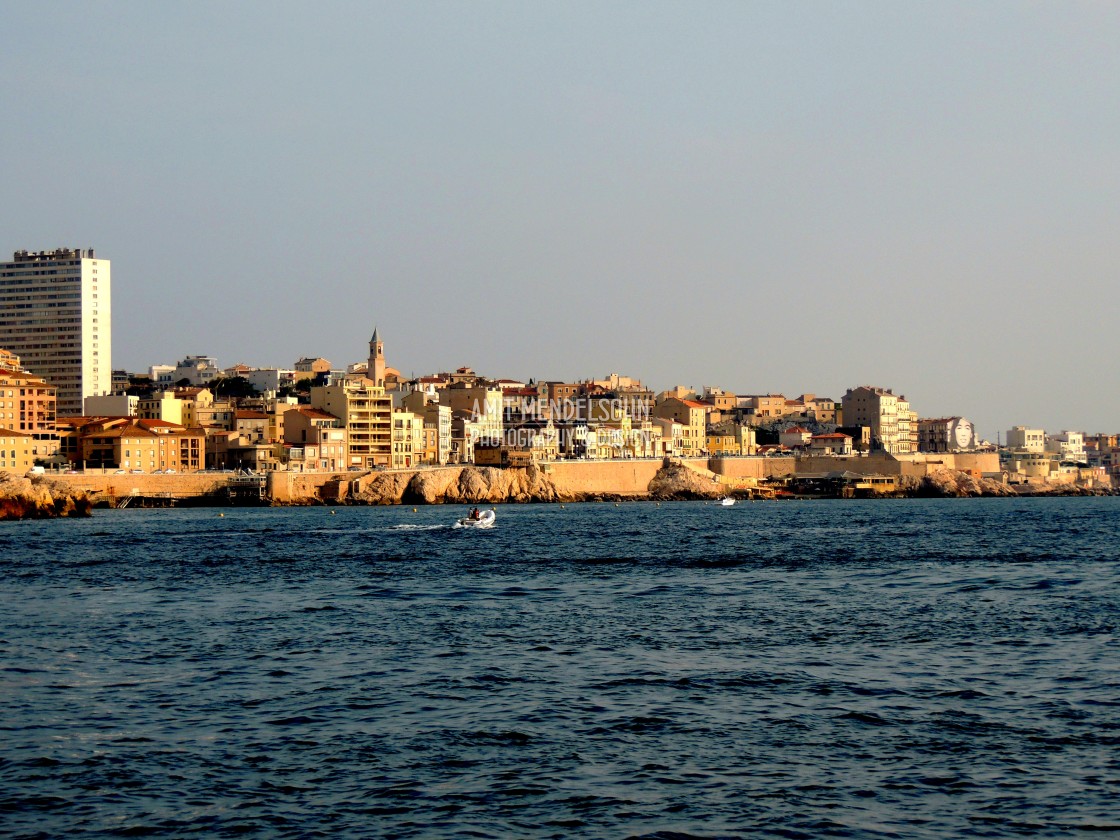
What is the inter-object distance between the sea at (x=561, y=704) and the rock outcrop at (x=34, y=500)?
39.7 m

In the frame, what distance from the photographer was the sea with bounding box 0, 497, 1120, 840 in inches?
533

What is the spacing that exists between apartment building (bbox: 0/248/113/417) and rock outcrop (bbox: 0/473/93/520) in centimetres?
9047

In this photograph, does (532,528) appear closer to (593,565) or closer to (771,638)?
(593,565)

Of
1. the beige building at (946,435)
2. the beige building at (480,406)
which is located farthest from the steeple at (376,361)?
the beige building at (946,435)

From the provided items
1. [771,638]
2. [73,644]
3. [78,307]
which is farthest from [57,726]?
[78,307]

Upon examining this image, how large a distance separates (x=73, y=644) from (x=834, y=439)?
131 m

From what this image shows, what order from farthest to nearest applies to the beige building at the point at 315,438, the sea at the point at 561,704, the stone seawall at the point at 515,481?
the beige building at the point at 315,438 < the stone seawall at the point at 515,481 < the sea at the point at 561,704

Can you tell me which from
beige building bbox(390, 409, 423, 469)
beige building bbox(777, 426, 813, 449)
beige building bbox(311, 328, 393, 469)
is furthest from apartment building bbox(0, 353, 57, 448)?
beige building bbox(777, 426, 813, 449)

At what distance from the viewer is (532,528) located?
6625 centimetres

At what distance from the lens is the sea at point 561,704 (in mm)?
13547

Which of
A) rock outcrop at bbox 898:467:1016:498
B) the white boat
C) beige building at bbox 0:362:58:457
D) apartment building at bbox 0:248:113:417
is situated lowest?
the white boat

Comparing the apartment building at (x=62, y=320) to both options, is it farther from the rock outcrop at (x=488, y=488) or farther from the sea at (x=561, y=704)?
the sea at (x=561, y=704)

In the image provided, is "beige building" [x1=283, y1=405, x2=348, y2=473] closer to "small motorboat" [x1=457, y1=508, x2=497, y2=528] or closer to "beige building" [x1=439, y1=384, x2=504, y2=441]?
"beige building" [x1=439, y1=384, x2=504, y2=441]

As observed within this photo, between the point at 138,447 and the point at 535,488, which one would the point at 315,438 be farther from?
the point at 535,488
